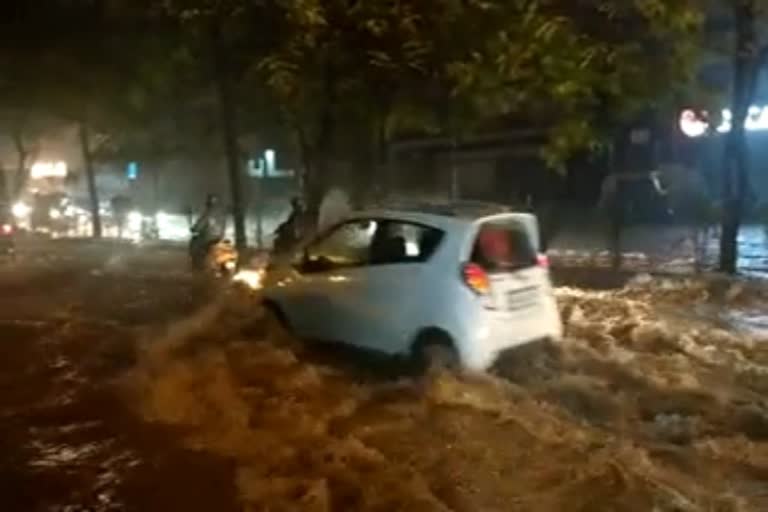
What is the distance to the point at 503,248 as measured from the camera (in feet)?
34.1

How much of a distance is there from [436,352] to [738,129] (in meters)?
10.5

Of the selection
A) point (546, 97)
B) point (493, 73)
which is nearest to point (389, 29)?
point (493, 73)

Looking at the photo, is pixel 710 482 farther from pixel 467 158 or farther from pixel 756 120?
pixel 467 158

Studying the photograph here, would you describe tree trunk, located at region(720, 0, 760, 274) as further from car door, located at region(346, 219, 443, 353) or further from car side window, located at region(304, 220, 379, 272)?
car door, located at region(346, 219, 443, 353)

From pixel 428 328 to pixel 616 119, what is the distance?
55.1 ft

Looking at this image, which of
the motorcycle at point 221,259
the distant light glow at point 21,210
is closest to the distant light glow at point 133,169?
the distant light glow at point 21,210

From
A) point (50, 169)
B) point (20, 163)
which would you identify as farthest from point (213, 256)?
point (50, 169)

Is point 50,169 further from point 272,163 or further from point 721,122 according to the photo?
point 721,122

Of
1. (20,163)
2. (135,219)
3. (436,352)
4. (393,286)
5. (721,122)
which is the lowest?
(135,219)

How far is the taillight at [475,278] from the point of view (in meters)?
10.1

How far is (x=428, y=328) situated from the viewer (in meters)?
10.3

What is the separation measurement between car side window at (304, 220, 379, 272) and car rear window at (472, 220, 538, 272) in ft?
3.72

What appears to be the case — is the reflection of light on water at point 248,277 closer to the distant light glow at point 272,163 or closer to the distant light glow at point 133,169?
the distant light glow at point 272,163

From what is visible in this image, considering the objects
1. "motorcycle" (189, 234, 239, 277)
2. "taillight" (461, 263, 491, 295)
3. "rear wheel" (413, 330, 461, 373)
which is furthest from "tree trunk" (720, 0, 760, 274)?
"rear wheel" (413, 330, 461, 373)
